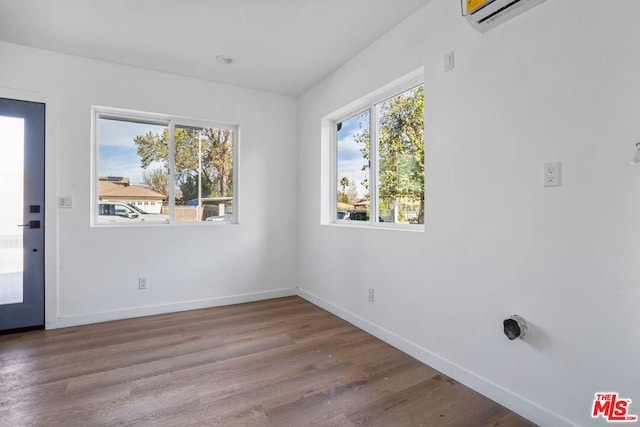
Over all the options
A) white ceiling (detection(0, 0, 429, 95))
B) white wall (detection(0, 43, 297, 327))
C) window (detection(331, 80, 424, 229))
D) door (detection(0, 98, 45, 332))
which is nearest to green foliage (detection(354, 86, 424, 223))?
window (detection(331, 80, 424, 229))

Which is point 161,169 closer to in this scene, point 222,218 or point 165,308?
point 222,218

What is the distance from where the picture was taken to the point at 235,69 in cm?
335

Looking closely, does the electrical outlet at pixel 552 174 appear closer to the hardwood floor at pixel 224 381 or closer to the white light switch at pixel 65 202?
the hardwood floor at pixel 224 381

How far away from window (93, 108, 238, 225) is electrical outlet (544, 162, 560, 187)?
3175 mm

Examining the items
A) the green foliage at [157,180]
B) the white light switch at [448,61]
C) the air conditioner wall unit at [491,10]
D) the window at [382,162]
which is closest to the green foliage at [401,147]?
the window at [382,162]

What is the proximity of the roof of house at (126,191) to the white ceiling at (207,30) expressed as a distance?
125 centimetres

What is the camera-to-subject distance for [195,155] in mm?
3703

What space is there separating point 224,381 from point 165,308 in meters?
1.72

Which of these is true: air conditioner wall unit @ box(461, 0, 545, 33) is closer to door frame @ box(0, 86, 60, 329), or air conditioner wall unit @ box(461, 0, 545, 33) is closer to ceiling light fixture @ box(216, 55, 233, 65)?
ceiling light fixture @ box(216, 55, 233, 65)

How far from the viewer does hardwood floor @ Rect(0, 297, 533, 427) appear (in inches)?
67.8

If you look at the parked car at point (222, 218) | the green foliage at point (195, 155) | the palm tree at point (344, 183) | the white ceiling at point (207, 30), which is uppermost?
the white ceiling at point (207, 30)

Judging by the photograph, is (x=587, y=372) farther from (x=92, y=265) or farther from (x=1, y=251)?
(x=1, y=251)

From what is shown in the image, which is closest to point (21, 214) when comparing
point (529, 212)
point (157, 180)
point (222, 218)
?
point (157, 180)

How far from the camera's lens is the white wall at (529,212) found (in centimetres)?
140
